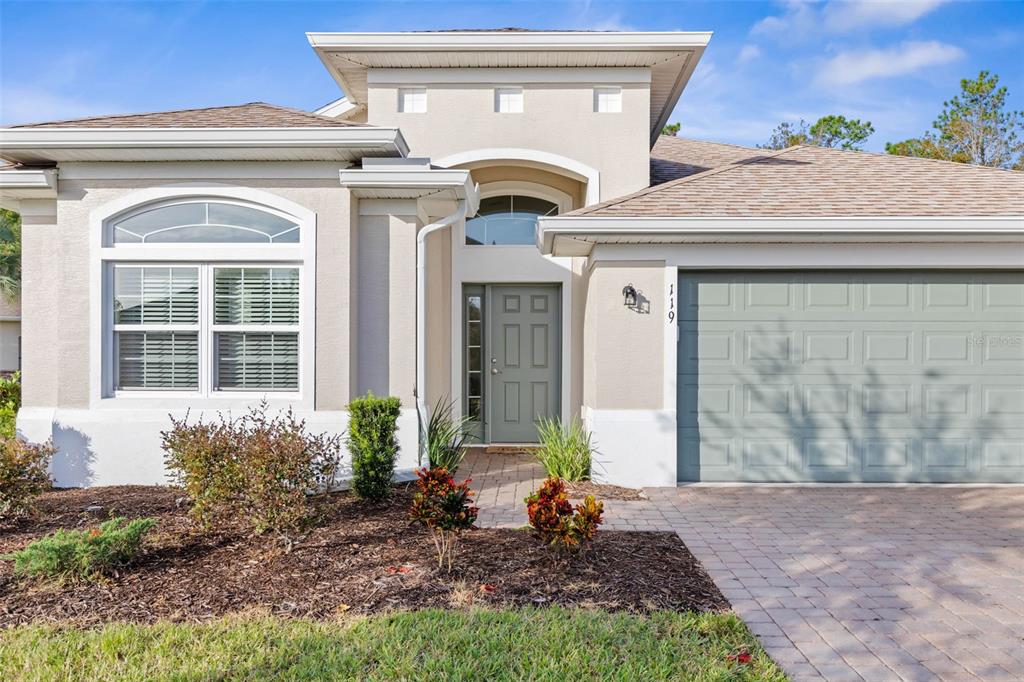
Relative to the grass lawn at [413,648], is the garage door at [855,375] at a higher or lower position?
higher

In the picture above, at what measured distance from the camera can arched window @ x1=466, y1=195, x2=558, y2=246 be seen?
998 cm

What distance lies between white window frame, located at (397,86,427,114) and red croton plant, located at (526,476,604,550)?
22.5 ft

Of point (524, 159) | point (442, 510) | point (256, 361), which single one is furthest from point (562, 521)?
point (524, 159)

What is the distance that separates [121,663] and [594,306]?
5543mm

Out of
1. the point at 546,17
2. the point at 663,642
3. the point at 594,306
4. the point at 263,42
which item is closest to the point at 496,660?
the point at 663,642

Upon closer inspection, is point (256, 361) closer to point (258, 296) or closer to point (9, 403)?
point (258, 296)

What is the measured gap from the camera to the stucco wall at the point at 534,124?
940 cm

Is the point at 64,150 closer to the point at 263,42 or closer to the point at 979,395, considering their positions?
the point at 263,42

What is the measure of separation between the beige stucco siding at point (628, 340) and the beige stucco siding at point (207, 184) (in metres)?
2.81

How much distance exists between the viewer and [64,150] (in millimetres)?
6773

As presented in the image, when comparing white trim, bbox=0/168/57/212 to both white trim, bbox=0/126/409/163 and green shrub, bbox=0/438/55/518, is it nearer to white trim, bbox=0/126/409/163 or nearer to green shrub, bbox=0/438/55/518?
white trim, bbox=0/126/409/163

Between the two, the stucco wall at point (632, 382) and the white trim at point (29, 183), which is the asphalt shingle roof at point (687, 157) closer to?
the stucco wall at point (632, 382)

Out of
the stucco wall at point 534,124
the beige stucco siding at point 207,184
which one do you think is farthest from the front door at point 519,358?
the beige stucco siding at point 207,184

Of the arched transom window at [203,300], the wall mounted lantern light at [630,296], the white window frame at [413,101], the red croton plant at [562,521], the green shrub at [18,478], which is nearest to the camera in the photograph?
the red croton plant at [562,521]
